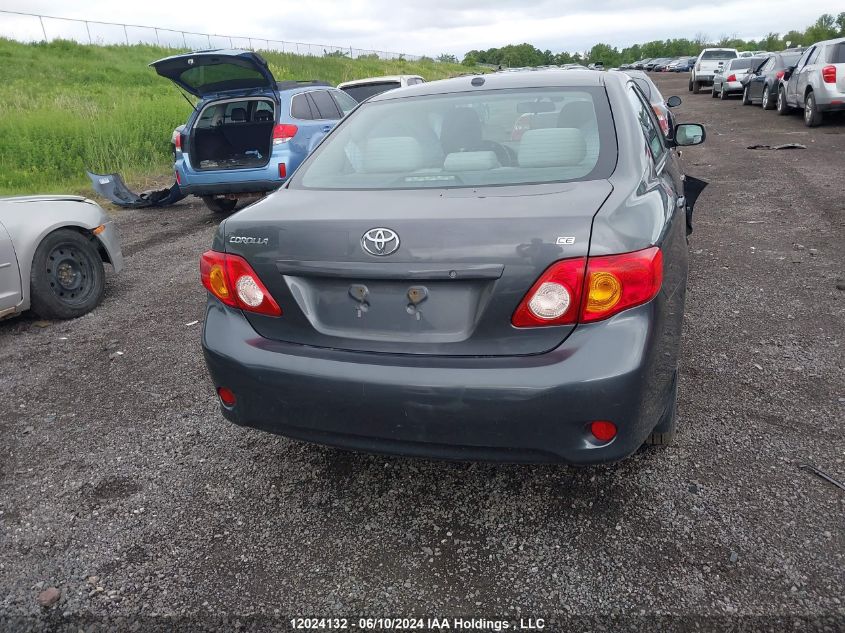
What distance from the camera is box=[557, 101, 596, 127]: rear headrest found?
280 cm

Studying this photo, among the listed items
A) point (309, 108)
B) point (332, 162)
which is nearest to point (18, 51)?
point (309, 108)

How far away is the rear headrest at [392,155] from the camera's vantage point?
112 inches

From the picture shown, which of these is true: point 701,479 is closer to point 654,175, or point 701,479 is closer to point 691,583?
→ point 691,583

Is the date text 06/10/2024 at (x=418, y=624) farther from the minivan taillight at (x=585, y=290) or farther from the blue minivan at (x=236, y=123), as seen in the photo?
the blue minivan at (x=236, y=123)

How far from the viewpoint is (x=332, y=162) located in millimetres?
3072

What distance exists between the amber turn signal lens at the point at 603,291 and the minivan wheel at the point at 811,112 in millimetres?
14394

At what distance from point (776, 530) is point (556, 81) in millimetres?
2139

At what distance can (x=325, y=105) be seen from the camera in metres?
9.30

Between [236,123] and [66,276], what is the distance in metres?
5.05

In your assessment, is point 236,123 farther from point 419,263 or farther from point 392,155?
point 419,263

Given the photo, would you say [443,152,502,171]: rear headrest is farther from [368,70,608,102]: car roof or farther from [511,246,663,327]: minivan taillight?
[511,246,663,327]: minivan taillight

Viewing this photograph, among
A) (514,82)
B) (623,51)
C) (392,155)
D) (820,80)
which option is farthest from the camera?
(623,51)

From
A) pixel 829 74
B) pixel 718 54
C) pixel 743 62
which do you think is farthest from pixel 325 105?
pixel 718 54

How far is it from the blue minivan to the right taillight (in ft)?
31.9
